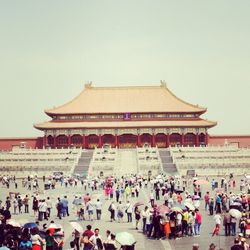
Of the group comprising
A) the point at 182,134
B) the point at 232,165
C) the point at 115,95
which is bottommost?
the point at 232,165

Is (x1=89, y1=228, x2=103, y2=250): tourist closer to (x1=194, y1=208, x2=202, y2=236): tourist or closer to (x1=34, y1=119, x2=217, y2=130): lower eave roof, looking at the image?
(x1=194, y1=208, x2=202, y2=236): tourist

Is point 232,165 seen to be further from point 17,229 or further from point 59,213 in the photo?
point 17,229

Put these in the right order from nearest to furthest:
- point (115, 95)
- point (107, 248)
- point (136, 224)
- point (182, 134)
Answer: point (107, 248), point (136, 224), point (182, 134), point (115, 95)

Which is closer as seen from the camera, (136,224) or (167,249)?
(167,249)

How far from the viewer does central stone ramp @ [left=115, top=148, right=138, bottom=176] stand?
178 feet

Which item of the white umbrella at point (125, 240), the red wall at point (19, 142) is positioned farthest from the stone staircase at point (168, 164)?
the white umbrella at point (125, 240)

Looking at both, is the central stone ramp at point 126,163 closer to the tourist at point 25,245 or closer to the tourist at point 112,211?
the tourist at point 112,211

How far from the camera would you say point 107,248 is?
49.6ft

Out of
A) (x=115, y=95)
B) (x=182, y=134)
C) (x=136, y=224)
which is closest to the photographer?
(x=136, y=224)

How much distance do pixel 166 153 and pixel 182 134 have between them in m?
13.0

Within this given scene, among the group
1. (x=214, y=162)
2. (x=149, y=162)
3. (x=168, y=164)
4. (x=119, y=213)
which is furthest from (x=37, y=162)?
(x=119, y=213)

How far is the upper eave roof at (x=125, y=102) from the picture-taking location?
77.0 metres

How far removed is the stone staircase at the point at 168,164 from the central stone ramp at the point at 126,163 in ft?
9.53

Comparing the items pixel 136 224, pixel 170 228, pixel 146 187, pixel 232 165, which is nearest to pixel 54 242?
pixel 170 228
